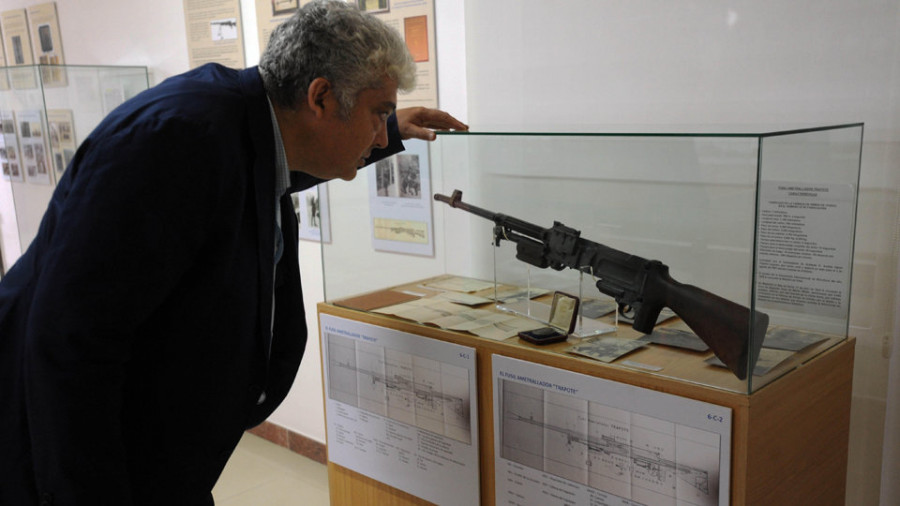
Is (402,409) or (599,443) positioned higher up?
(599,443)

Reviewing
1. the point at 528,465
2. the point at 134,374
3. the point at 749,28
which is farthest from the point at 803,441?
the point at 134,374

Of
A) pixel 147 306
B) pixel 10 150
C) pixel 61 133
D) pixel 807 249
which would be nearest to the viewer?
pixel 147 306

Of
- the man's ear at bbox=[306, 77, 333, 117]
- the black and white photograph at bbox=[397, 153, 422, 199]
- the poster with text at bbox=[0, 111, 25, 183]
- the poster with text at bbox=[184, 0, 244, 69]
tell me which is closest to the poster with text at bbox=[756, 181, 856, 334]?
the man's ear at bbox=[306, 77, 333, 117]

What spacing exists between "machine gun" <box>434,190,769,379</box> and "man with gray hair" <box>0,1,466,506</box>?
1.72 ft

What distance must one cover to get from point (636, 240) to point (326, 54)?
82cm

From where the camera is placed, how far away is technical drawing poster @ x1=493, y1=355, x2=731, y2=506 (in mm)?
1584

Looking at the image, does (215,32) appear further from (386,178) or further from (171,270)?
(171,270)

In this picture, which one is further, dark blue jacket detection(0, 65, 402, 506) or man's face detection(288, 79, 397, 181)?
man's face detection(288, 79, 397, 181)

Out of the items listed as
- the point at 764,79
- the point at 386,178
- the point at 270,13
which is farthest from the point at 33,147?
the point at 764,79

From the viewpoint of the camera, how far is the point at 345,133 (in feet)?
5.47

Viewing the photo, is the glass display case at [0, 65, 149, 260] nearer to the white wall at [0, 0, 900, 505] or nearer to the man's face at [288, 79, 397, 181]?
the white wall at [0, 0, 900, 505]

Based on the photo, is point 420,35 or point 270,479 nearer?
point 420,35

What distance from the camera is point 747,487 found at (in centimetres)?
155

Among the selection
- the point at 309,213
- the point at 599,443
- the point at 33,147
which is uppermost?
the point at 33,147
